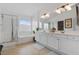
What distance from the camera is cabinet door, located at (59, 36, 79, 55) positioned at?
2565 mm

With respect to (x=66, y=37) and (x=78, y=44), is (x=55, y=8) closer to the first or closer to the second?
(x=66, y=37)

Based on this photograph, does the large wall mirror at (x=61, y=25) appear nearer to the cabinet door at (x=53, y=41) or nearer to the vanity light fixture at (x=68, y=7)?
the cabinet door at (x=53, y=41)

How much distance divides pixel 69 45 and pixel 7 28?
2559mm

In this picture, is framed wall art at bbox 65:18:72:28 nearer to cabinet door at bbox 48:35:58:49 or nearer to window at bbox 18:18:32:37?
cabinet door at bbox 48:35:58:49

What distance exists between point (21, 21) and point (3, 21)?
1.02 m

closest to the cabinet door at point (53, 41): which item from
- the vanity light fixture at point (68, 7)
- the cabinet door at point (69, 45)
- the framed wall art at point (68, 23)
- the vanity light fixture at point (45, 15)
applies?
the cabinet door at point (69, 45)

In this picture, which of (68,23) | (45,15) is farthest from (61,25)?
(45,15)

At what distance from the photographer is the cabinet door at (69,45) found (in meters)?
2.57

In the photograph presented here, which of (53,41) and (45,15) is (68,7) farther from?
(53,41)

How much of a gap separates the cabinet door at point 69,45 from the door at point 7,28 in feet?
6.66

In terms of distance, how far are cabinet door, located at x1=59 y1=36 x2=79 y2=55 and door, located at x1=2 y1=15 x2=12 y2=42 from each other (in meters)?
2.03

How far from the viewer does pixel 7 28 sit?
4094 millimetres

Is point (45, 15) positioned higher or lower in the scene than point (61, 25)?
higher

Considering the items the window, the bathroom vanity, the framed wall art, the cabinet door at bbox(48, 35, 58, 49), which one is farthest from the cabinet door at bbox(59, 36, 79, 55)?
the window
